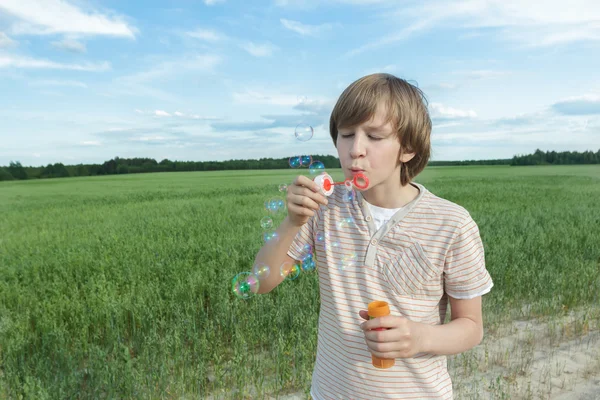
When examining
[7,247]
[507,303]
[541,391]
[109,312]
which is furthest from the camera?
[7,247]

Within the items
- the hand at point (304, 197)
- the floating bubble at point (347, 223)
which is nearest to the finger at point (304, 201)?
the hand at point (304, 197)

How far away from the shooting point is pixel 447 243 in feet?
5.54

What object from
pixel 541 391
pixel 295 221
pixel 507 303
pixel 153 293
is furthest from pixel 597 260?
pixel 295 221

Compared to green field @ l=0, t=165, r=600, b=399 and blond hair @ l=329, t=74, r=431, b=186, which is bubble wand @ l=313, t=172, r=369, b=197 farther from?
green field @ l=0, t=165, r=600, b=399

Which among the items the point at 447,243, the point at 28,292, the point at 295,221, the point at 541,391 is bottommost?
the point at 541,391

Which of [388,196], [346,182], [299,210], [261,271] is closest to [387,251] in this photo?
[388,196]

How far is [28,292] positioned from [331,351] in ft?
17.1

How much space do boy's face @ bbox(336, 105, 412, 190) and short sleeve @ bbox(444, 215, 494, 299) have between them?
1.19 feet

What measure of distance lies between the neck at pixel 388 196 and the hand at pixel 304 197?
329 millimetres

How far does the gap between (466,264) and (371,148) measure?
564 millimetres

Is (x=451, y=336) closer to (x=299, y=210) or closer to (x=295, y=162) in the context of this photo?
(x=299, y=210)

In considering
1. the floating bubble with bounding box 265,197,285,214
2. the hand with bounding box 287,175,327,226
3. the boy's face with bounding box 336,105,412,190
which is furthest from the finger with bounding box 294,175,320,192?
the floating bubble with bounding box 265,197,285,214

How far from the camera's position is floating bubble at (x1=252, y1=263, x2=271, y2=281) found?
1909 mm

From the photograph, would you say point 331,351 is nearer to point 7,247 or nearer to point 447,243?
point 447,243
